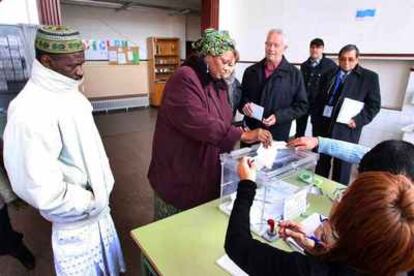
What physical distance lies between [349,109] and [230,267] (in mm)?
1943

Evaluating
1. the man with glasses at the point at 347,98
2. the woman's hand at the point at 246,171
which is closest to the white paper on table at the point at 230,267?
the woman's hand at the point at 246,171

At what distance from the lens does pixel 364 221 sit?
1.78ft

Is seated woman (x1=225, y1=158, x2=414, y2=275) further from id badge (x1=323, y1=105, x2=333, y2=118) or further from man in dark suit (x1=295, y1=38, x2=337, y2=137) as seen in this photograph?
man in dark suit (x1=295, y1=38, x2=337, y2=137)

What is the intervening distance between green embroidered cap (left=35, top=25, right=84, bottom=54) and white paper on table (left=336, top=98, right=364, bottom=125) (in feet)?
6.95

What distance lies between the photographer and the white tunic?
3.36 feet

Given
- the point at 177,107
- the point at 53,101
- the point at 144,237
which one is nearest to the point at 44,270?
the point at 144,237

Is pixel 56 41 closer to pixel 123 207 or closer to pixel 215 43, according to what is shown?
pixel 215 43

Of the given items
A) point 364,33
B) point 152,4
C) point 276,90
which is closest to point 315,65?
point 364,33

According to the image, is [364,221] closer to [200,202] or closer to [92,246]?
[200,202]

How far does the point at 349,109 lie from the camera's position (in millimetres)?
2355

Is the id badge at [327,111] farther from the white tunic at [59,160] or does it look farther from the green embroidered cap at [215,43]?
the white tunic at [59,160]

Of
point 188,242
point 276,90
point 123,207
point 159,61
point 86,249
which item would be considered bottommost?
point 123,207

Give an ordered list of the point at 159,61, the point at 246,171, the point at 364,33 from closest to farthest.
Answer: the point at 246,171 < the point at 364,33 < the point at 159,61

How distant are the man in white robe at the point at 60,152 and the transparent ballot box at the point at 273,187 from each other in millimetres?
576
